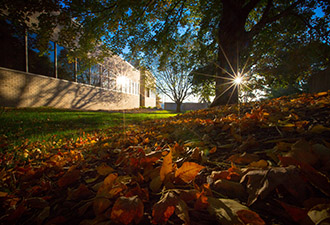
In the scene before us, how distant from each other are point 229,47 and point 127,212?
7155mm

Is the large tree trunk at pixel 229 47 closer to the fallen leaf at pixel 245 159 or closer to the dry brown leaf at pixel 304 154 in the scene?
the fallen leaf at pixel 245 159

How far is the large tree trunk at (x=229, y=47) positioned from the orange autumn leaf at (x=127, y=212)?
626 cm

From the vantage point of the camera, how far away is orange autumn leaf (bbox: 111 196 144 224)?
1.85 ft

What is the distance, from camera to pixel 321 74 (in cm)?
714

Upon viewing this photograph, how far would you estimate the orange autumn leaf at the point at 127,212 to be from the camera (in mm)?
562

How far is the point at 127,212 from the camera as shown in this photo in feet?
1.89

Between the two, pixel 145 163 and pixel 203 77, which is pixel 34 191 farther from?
pixel 203 77

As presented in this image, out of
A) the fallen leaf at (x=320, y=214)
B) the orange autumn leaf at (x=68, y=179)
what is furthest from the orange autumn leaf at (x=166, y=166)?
the orange autumn leaf at (x=68, y=179)

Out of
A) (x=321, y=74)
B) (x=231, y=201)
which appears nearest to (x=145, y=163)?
(x=231, y=201)

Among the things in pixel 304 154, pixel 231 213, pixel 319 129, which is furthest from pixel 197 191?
pixel 319 129

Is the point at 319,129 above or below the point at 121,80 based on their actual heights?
below

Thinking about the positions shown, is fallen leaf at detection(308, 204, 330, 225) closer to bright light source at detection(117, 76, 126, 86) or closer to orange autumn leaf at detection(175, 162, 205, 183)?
orange autumn leaf at detection(175, 162, 205, 183)

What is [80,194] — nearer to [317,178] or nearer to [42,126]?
[317,178]

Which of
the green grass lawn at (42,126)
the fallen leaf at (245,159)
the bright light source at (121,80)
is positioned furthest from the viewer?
the bright light source at (121,80)
